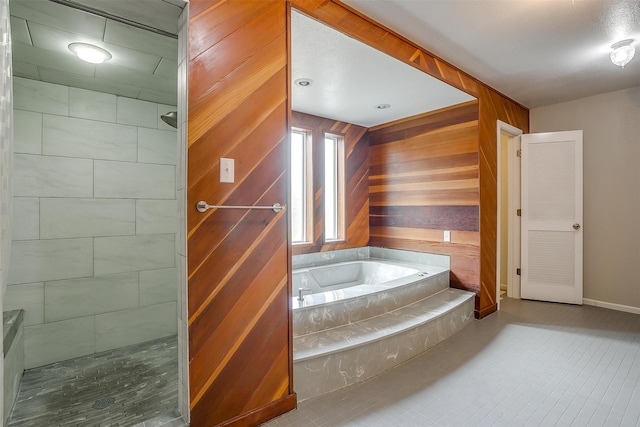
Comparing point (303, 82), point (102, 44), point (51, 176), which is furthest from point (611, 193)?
point (51, 176)

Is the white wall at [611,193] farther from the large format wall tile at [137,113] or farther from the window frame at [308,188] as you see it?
the large format wall tile at [137,113]

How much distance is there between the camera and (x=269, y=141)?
68.2 inches

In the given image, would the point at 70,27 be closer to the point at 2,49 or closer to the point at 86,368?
the point at 2,49

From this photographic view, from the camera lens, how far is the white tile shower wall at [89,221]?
7.62 ft

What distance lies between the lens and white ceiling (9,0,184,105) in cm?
152

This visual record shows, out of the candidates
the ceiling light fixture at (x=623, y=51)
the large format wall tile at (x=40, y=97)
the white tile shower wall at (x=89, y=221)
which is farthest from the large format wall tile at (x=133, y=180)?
the ceiling light fixture at (x=623, y=51)

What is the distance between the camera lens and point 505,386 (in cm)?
204

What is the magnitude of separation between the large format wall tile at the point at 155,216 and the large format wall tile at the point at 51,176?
40 centimetres

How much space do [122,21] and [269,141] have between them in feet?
3.10

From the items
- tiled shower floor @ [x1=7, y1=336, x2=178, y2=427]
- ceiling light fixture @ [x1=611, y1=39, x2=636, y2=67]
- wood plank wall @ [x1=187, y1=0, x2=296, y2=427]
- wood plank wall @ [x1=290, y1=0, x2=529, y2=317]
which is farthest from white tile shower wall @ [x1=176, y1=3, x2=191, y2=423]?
ceiling light fixture @ [x1=611, y1=39, x2=636, y2=67]

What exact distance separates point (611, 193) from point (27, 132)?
18.3 feet

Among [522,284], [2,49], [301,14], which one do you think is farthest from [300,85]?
[522,284]

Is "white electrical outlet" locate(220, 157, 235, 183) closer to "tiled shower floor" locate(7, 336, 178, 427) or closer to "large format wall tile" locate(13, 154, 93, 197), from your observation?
"tiled shower floor" locate(7, 336, 178, 427)

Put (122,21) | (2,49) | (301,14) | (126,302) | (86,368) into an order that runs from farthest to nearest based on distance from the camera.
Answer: (126,302) < (86,368) < (301,14) < (122,21) < (2,49)
